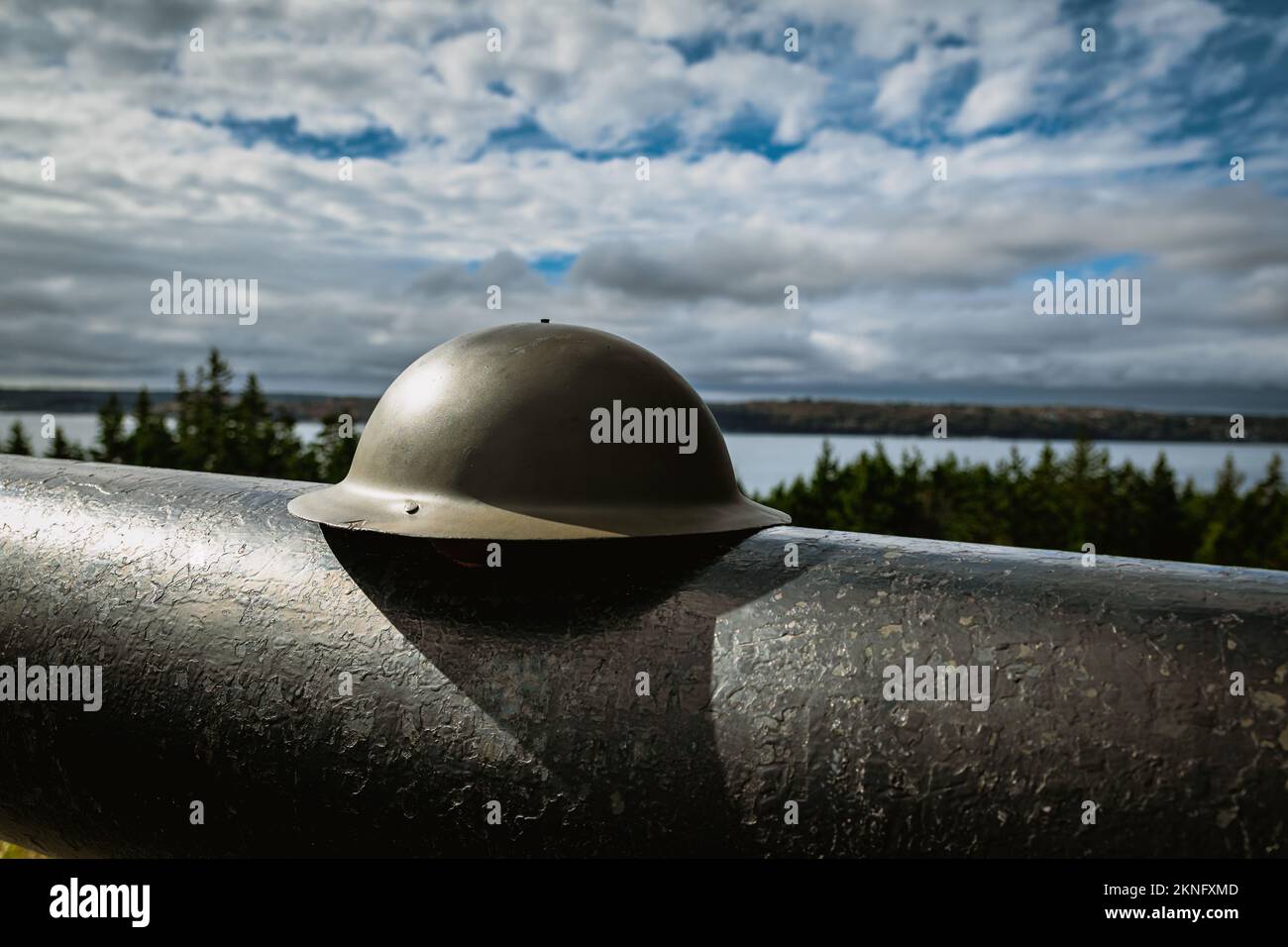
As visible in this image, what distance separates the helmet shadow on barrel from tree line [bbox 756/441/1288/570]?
1522 cm

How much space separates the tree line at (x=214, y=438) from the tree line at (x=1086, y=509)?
10792 mm

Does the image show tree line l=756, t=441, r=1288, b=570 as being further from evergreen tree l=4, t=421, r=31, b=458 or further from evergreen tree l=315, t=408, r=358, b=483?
evergreen tree l=4, t=421, r=31, b=458

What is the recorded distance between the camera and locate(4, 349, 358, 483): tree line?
2275 cm

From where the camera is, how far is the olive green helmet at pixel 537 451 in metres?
2.27

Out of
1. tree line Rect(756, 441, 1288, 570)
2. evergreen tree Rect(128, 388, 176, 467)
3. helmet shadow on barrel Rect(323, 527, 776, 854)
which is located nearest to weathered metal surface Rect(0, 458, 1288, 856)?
helmet shadow on barrel Rect(323, 527, 776, 854)

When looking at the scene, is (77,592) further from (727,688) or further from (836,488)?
(836,488)

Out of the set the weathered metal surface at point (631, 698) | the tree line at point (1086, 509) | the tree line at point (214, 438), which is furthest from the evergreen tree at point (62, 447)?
the weathered metal surface at point (631, 698)

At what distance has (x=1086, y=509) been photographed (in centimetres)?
1858

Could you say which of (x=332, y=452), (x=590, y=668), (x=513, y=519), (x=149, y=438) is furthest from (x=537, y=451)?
(x=149, y=438)

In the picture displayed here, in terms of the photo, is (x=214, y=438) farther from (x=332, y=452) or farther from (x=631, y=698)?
(x=631, y=698)

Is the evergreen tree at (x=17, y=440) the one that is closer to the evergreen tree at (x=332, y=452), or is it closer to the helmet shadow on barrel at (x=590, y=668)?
the evergreen tree at (x=332, y=452)

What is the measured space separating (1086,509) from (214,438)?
18.8 meters

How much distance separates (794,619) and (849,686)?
193 millimetres
